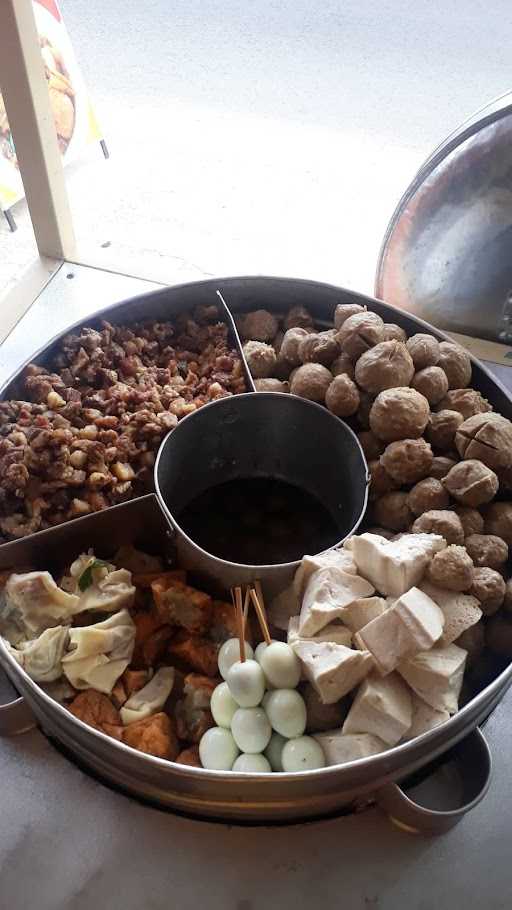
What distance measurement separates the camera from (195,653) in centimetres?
126

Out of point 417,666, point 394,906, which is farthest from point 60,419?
point 394,906

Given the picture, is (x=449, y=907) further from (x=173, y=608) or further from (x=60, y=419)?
(x=60, y=419)

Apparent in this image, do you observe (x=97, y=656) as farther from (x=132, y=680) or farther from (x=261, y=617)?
(x=261, y=617)

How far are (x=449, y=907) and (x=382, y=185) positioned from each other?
7.07 feet

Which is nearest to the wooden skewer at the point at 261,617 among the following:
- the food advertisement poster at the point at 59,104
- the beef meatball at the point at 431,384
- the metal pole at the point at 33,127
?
the beef meatball at the point at 431,384

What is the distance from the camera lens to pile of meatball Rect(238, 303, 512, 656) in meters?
1.28

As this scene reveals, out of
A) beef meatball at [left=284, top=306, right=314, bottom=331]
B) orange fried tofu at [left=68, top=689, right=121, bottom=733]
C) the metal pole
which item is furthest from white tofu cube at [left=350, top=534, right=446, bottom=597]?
the metal pole

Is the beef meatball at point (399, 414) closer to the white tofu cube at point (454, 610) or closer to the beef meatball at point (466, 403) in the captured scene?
the beef meatball at point (466, 403)

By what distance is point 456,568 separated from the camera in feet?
3.88

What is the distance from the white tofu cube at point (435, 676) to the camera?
1.12 m

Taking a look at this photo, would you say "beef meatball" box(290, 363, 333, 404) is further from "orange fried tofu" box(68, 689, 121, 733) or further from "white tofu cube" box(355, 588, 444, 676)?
"orange fried tofu" box(68, 689, 121, 733)

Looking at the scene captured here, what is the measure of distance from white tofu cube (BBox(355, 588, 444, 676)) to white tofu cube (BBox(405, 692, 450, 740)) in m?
0.07

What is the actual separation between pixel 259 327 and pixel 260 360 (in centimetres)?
12

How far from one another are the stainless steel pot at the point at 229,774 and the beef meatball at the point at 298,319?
573mm
